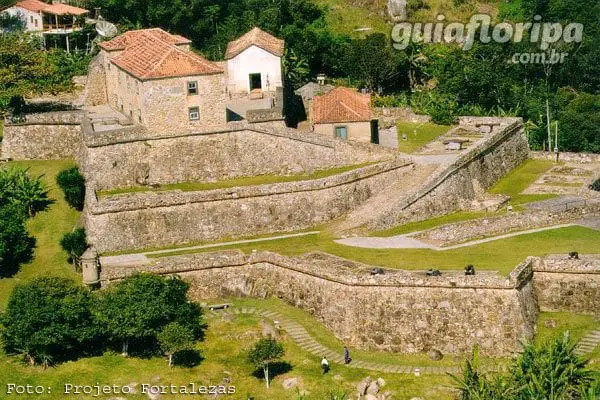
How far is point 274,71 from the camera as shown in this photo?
254ft

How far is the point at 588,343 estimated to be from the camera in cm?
5131

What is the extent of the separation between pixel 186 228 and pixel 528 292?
63.7 feet

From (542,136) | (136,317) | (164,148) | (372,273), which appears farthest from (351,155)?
(542,136)

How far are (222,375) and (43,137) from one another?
1079 inches

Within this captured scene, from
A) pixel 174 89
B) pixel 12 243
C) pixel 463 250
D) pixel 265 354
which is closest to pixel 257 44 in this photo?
pixel 174 89

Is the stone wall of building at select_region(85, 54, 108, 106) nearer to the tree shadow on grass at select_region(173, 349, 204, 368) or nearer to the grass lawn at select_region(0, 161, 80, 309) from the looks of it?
the grass lawn at select_region(0, 161, 80, 309)

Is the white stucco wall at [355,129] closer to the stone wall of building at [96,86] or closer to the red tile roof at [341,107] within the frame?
the red tile roof at [341,107]

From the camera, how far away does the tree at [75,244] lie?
59406 mm

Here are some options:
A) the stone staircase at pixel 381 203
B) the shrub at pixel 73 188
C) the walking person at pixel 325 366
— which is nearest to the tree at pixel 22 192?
the shrub at pixel 73 188

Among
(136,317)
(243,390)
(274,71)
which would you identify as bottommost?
(243,390)

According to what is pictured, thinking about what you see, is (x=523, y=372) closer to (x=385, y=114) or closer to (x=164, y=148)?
(x=164, y=148)

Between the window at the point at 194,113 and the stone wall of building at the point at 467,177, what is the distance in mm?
13506

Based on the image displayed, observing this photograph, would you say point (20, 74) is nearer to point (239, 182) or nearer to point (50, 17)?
point (239, 182)

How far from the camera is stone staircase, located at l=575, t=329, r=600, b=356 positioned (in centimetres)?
5048
